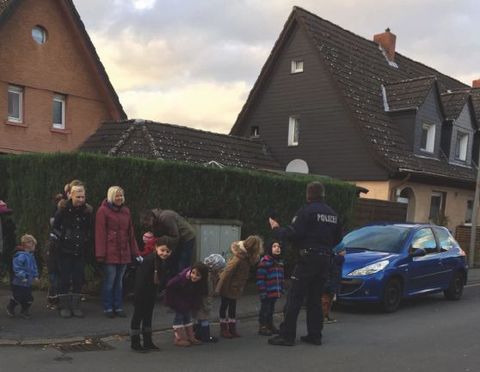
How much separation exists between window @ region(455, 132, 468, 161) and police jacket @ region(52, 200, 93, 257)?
1881 centimetres

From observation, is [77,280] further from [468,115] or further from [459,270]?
[468,115]

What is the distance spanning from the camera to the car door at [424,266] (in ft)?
32.4

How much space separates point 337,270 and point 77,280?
365 cm

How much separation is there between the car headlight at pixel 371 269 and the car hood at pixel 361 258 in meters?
0.06

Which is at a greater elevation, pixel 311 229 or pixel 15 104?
pixel 15 104

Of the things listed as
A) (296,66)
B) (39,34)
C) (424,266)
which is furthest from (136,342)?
(296,66)

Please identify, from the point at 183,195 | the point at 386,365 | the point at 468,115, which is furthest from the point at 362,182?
the point at 386,365

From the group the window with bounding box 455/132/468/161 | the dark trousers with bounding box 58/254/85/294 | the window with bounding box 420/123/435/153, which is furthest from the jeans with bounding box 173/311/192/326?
the window with bounding box 455/132/468/161


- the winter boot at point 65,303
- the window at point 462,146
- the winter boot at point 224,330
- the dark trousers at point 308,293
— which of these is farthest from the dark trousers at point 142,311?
the window at point 462,146

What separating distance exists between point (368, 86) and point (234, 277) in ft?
52.5

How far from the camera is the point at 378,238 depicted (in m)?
10.4

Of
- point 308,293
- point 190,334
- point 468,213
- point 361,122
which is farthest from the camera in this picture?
point 468,213

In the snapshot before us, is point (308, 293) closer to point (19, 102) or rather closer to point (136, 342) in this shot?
point (136, 342)

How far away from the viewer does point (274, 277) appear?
24.8 ft
